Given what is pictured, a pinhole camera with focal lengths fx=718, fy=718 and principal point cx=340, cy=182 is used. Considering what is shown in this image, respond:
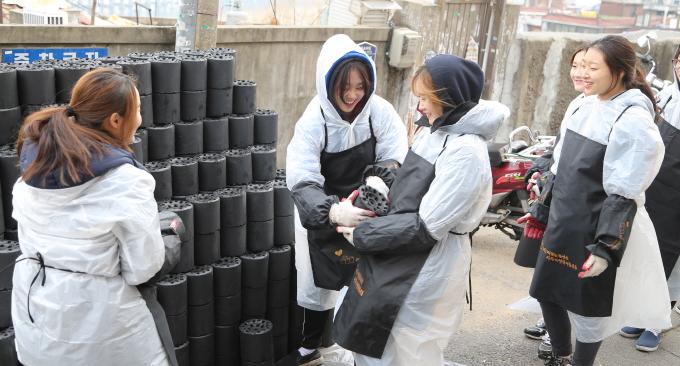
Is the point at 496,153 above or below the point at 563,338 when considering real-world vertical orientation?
above

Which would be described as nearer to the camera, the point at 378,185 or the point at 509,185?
the point at 378,185

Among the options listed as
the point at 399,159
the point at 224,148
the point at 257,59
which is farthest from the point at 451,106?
the point at 257,59

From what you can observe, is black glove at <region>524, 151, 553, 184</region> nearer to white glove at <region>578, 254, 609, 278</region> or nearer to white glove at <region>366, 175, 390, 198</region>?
white glove at <region>578, 254, 609, 278</region>

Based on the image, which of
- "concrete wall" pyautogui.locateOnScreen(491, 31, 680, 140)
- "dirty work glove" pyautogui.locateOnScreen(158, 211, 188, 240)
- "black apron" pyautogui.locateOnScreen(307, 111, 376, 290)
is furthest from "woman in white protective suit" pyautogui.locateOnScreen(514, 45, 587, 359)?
"concrete wall" pyautogui.locateOnScreen(491, 31, 680, 140)

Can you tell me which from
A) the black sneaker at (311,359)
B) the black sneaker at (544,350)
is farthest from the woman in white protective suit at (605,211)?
the black sneaker at (311,359)

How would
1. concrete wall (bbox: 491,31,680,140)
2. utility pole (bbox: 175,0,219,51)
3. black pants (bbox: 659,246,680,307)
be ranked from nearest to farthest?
black pants (bbox: 659,246,680,307), utility pole (bbox: 175,0,219,51), concrete wall (bbox: 491,31,680,140)

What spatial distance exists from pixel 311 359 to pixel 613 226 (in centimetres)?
203

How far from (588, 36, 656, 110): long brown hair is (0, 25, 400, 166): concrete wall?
4.36 metres

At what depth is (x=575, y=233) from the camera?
3.81 metres

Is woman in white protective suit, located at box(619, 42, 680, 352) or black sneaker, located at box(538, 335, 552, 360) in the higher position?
woman in white protective suit, located at box(619, 42, 680, 352)

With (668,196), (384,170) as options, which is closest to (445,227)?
(384,170)

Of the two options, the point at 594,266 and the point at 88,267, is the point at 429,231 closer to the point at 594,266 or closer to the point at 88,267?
the point at 594,266

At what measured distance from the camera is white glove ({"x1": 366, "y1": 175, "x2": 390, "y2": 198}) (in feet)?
11.0

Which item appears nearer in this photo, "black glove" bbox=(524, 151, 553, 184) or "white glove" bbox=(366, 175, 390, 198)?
"white glove" bbox=(366, 175, 390, 198)
